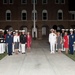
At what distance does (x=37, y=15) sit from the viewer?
71.0 metres

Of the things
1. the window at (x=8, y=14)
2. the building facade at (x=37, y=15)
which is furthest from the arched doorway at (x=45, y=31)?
the window at (x=8, y=14)

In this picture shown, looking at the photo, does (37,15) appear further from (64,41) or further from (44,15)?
(64,41)

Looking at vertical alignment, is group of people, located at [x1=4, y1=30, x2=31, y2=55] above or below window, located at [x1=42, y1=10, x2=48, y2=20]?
below

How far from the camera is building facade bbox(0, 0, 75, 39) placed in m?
70.7

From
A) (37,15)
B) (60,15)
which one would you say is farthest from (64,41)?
(60,15)

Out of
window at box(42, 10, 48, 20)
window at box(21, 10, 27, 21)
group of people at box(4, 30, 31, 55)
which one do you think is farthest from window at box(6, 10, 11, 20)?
group of people at box(4, 30, 31, 55)

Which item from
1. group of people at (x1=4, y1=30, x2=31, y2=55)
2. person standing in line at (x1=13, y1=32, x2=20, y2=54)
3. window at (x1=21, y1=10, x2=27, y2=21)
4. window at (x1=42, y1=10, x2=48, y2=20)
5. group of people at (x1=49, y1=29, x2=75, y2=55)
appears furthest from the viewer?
window at (x1=42, y1=10, x2=48, y2=20)

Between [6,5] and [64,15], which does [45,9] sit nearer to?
[64,15]

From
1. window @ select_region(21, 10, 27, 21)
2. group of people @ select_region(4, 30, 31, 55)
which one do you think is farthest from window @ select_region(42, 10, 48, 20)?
group of people @ select_region(4, 30, 31, 55)

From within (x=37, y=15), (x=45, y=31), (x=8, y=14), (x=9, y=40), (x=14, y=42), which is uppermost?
(x=8, y=14)

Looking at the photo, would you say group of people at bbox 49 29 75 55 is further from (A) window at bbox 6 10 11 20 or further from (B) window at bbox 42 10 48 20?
(A) window at bbox 6 10 11 20

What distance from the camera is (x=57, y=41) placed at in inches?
1035

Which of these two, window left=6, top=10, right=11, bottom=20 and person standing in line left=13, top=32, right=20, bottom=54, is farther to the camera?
window left=6, top=10, right=11, bottom=20

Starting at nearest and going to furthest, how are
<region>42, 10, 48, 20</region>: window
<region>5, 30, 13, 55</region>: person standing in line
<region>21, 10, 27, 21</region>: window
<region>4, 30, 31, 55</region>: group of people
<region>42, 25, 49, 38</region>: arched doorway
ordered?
<region>5, 30, 13, 55</region>: person standing in line, <region>4, 30, 31, 55</region>: group of people, <region>21, 10, 27, 21</region>: window, <region>42, 10, 48, 20</region>: window, <region>42, 25, 49, 38</region>: arched doorway
